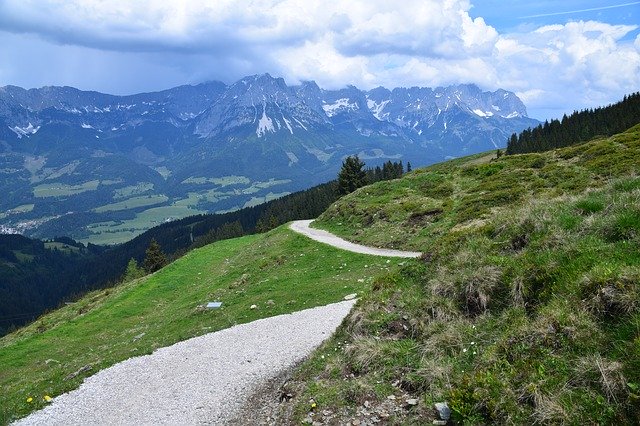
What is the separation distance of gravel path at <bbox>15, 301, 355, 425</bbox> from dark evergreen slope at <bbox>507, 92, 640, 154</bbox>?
357ft

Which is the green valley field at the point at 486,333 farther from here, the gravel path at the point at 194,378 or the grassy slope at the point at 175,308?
the gravel path at the point at 194,378

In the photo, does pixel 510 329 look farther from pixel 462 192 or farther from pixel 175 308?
pixel 462 192

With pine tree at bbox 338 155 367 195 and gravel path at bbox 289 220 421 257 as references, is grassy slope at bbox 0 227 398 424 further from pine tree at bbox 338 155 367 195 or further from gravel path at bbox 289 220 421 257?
pine tree at bbox 338 155 367 195

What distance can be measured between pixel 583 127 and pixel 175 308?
412 feet

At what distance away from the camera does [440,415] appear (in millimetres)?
9867

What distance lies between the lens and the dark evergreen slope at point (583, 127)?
353ft

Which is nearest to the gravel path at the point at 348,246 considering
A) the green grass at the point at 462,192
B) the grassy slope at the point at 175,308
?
the green grass at the point at 462,192

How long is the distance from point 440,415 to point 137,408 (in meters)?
11.1

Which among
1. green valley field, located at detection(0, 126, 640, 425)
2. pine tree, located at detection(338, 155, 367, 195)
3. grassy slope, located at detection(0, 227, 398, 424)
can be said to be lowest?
grassy slope, located at detection(0, 227, 398, 424)

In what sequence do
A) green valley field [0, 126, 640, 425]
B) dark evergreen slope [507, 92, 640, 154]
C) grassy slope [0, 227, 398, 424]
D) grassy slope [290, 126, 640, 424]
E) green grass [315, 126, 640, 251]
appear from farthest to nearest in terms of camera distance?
dark evergreen slope [507, 92, 640, 154]
green grass [315, 126, 640, 251]
grassy slope [0, 227, 398, 424]
green valley field [0, 126, 640, 425]
grassy slope [290, 126, 640, 424]

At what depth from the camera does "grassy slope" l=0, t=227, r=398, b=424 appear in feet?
69.4

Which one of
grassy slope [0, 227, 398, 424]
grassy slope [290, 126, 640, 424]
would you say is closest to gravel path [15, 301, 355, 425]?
grassy slope [0, 227, 398, 424]

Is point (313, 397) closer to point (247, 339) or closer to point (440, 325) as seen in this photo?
point (440, 325)

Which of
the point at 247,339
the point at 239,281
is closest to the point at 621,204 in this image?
the point at 247,339
